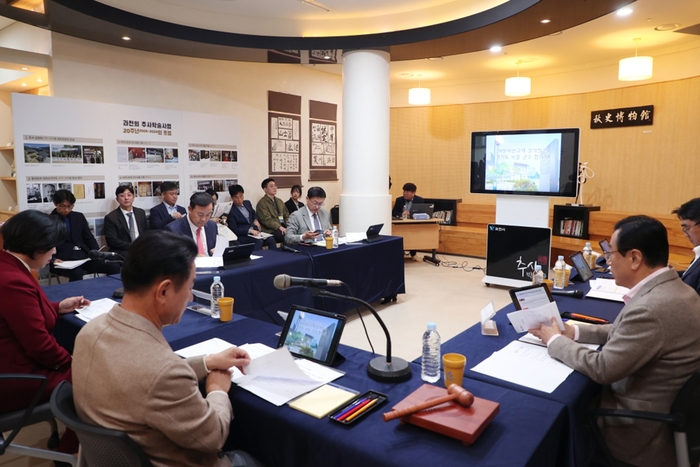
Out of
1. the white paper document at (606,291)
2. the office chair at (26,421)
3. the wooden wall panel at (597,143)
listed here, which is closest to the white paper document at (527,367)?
the white paper document at (606,291)

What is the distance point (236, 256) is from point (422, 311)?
2263mm

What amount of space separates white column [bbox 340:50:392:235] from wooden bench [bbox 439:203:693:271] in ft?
6.73

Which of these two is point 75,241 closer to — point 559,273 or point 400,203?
point 559,273

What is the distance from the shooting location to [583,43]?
6.46 meters

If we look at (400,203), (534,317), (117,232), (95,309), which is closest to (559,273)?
(534,317)

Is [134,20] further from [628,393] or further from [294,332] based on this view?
[628,393]

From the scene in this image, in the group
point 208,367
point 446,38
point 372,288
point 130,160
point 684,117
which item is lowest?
point 372,288

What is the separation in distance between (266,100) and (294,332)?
20.5ft

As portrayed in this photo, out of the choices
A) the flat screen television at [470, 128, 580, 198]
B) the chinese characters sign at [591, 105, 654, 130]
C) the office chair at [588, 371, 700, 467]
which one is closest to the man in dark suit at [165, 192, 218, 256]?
the office chair at [588, 371, 700, 467]

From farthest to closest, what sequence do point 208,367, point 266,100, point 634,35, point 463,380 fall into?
point 266,100 < point 634,35 < point 463,380 < point 208,367

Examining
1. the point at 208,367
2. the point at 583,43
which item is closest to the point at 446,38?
the point at 583,43

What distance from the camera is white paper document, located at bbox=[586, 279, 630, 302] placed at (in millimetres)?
2705

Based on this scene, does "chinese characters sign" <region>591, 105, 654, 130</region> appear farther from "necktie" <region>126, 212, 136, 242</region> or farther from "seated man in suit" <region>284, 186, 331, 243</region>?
"necktie" <region>126, 212, 136, 242</region>

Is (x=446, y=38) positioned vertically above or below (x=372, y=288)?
above
